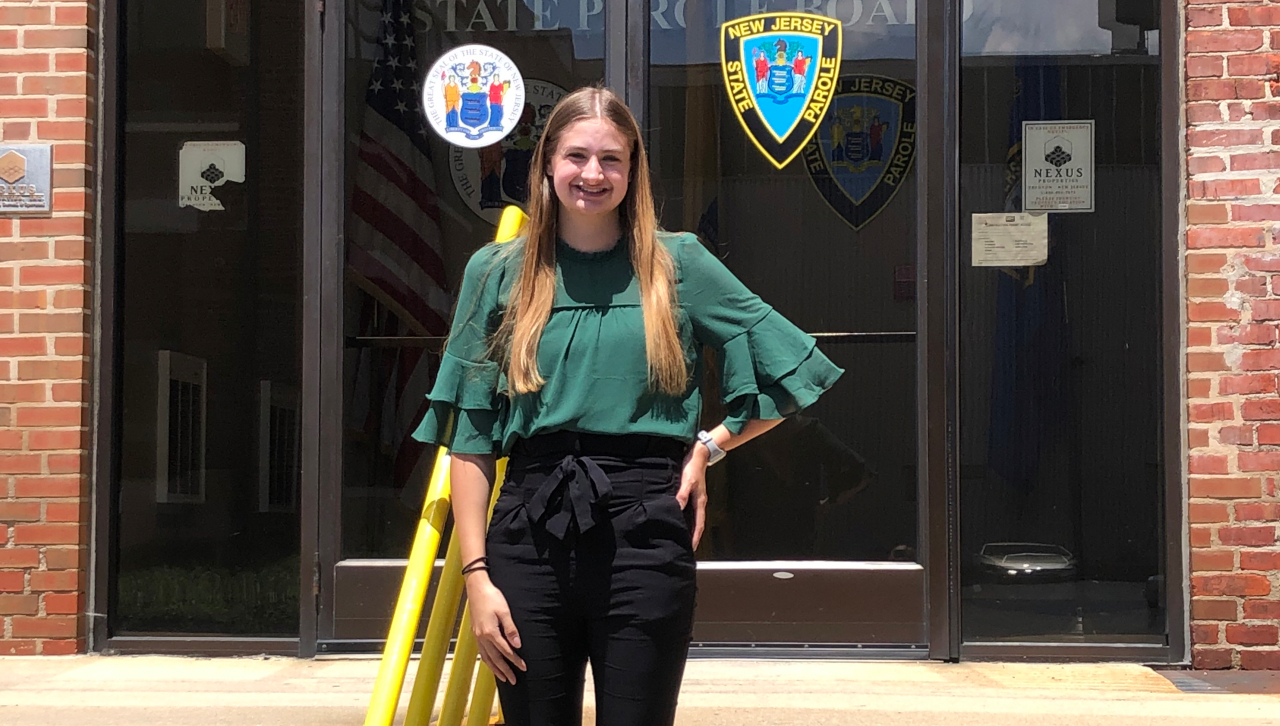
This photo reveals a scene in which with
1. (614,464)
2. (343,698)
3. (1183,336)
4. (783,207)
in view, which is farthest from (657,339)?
(1183,336)

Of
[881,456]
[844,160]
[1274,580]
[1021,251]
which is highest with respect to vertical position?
[844,160]

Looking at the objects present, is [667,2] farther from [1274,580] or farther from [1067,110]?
[1274,580]

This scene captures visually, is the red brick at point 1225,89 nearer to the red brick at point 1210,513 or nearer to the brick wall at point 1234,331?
the brick wall at point 1234,331

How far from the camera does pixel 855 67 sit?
536 centimetres

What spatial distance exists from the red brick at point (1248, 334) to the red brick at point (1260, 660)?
3.74ft

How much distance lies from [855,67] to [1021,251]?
96 centimetres

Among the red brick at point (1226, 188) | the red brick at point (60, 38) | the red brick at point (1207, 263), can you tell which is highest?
the red brick at point (60, 38)

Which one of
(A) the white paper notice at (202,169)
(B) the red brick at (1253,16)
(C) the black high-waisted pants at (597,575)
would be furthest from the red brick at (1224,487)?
(A) the white paper notice at (202,169)

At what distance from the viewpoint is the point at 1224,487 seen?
16.6 feet

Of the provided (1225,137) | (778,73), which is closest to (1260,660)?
(1225,137)

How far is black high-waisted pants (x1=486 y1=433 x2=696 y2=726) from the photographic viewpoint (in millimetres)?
2529

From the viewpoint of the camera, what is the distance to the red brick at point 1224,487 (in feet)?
16.6

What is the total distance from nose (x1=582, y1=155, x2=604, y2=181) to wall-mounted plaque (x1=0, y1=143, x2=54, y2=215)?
3.49 m

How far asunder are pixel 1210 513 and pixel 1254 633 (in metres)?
0.47
